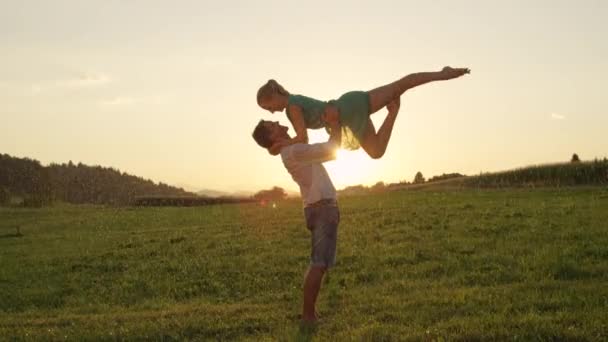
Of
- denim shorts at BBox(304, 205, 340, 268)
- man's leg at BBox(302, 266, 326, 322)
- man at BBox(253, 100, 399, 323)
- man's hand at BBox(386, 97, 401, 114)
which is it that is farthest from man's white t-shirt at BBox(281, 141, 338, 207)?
man's hand at BBox(386, 97, 401, 114)

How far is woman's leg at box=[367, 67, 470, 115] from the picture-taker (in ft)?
33.9

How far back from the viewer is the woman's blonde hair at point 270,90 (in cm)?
1035

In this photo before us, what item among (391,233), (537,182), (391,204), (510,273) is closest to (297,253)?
(391,233)

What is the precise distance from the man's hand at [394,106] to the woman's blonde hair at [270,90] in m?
1.54

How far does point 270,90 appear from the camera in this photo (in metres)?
10.4

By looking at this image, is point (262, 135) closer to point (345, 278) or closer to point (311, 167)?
point (311, 167)

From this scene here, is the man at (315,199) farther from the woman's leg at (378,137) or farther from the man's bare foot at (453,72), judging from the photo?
the man's bare foot at (453,72)

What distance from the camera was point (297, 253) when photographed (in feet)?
66.6

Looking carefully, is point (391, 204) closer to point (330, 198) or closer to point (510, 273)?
point (510, 273)

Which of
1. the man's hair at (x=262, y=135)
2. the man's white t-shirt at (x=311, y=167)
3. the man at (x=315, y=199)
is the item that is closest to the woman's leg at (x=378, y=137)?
the man at (x=315, y=199)

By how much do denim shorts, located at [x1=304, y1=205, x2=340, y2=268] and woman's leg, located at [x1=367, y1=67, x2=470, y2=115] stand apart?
5.20 ft

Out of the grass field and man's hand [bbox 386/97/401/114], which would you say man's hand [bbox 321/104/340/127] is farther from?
the grass field

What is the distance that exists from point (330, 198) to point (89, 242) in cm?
1938

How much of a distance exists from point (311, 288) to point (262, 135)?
2.33m
